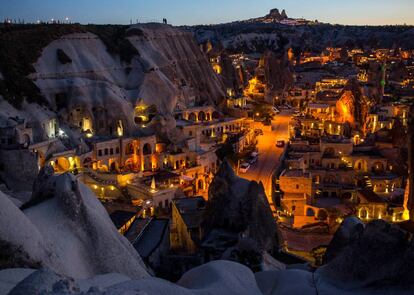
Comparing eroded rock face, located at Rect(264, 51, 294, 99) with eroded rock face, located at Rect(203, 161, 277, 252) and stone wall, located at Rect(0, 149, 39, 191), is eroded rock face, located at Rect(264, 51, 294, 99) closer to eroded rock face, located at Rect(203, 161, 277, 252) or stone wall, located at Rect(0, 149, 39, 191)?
stone wall, located at Rect(0, 149, 39, 191)

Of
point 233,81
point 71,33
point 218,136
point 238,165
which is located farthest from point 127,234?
point 233,81

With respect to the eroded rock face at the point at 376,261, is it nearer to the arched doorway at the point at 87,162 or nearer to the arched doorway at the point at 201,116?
the arched doorway at the point at 87,162

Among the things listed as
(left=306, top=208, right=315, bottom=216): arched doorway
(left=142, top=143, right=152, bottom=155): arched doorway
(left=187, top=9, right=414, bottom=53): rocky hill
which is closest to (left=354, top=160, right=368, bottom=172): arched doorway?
(left=306, top=208, right=315, bottom=216): arched doorway

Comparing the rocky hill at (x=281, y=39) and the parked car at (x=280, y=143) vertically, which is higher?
the rocky hill at (x=281, y=39)

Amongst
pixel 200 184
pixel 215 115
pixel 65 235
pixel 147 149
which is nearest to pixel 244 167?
pixel 200 184

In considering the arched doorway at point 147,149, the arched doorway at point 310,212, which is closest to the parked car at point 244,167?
the arched doorway at point 147,149

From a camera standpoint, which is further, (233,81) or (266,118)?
(233,81)

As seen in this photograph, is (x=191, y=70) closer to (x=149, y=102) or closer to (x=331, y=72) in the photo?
(x=149, y=102)
